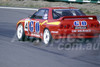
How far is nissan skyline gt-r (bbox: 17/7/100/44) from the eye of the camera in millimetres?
9766

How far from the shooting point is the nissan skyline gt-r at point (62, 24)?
9.77m

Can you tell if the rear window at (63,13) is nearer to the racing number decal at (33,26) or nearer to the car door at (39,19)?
the car door at (39,19)

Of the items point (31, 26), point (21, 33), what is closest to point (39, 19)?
point (31, 26)

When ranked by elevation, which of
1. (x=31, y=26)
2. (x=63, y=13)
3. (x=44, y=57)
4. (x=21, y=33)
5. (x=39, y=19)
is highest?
(x=63, y=13)

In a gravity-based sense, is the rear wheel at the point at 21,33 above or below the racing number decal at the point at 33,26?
below

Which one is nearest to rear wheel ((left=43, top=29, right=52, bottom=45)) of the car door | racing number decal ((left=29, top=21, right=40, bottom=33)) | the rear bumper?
the rear bumper

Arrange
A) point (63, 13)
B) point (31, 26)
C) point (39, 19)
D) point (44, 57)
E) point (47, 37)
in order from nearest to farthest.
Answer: point (44, 57), point (47, 37), point (63, 13), point (39, 19), point (31, 26)

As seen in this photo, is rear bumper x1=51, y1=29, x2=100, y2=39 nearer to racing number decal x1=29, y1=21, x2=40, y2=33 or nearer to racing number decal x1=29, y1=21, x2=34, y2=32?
racing number decal x1=29, y1=21, x2=40, y2=33

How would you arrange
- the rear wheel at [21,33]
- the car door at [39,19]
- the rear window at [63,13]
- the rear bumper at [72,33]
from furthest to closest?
the rear wheel at [21,33] → the car door at [39,19] → the rear window at [63,13] → the rear bumper at [72,33]

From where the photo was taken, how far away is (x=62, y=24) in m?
9.73

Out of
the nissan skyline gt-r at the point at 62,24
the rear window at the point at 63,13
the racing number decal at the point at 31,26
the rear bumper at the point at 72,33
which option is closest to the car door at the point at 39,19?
the nissan skyline gt-r at the point at 62,24

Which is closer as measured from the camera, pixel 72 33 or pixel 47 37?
pixel 72 33

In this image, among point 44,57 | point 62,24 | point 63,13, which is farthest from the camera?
point 63,13

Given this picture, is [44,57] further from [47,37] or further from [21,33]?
[21,33]
